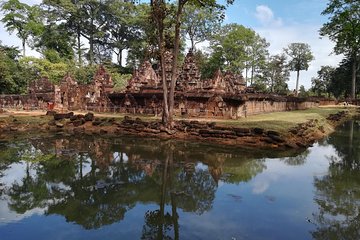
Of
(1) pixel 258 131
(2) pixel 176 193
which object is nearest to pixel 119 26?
(1) pixel 258 131

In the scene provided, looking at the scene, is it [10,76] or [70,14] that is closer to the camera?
[10,76]

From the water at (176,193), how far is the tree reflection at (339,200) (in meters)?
0.03

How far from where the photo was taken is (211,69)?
5797cm

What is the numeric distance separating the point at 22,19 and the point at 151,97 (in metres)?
37.3

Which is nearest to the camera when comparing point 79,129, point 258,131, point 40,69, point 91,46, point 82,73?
point 258,131

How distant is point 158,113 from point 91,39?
3877 cm

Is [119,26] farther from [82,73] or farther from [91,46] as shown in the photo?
[82,73]

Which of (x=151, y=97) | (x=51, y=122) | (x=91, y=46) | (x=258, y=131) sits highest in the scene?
(x=91, y=46)

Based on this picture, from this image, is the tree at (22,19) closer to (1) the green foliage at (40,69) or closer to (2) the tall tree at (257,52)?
(1) the green foliage at (40,69)

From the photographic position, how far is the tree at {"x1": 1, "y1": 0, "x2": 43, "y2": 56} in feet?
167

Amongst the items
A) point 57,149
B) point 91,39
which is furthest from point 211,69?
point 57,149

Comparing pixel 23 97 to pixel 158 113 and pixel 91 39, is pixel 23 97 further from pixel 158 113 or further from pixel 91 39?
pixel 91 39

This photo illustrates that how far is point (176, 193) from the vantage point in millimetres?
9805

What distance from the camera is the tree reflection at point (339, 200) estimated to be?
285 inches
